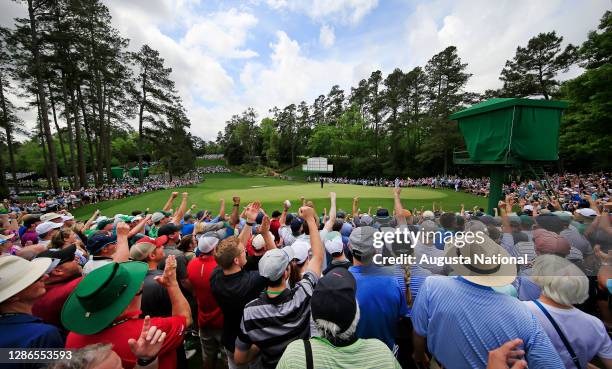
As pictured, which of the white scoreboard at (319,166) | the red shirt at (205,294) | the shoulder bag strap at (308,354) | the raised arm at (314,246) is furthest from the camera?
the white scoreboard at (319,166)

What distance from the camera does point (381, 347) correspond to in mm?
1449

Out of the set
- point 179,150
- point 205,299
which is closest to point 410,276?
point 205,299

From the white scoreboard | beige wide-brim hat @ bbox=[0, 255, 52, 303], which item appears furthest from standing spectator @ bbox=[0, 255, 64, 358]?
the white scoreboard

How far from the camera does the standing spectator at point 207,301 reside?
320 centimetres

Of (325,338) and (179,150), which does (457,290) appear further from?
(179,150)

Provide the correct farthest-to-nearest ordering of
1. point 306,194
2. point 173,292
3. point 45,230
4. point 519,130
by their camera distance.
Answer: point 306,194
point 519,130
point 45,230
point 173,292

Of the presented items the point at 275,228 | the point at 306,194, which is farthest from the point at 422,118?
the point at 275,228

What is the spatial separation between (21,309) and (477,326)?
331 centimetres

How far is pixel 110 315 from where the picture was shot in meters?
1.80

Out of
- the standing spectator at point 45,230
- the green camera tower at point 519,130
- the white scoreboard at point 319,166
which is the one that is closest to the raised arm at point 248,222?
the standing spectator at point 45,230

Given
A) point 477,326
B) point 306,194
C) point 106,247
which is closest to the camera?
point 477,326

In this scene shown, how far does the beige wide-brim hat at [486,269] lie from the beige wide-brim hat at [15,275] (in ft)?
10.6

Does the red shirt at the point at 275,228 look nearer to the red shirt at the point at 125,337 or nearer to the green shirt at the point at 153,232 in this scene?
the green shirt at the point at 153,232

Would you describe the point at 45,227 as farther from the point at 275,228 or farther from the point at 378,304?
the point at 378,304
